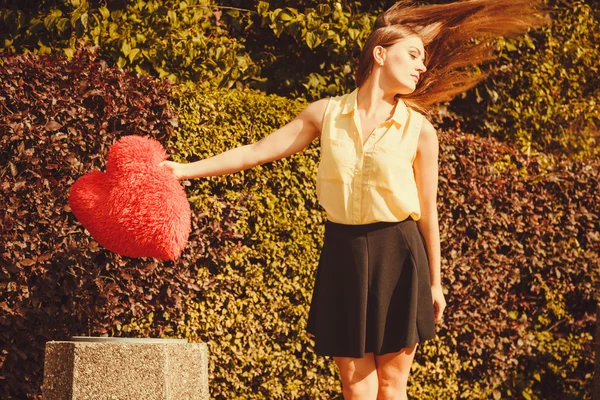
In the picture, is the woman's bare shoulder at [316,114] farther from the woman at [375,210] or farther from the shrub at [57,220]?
the shrub at [57,220]

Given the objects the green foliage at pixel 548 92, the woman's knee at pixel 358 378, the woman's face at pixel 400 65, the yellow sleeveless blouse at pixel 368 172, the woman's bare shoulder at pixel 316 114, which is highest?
the green foliage at pixel 548 92

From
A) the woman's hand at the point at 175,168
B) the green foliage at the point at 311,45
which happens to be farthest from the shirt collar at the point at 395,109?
the green foliage at the point at 311,45

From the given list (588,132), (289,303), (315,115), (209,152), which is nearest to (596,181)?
(588,132)

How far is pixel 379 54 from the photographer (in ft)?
10.8

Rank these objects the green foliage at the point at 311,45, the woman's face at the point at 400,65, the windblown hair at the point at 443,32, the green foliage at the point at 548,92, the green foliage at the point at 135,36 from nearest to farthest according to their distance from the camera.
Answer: the woman's face at the point at 400,65
the windblown hair at the point at 443,32
the green foliage at the point at 135,36
the green foliage at the point at 311,45
the green foliage at the point at 548,92

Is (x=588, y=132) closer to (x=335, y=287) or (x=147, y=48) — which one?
(x=147, y=48)

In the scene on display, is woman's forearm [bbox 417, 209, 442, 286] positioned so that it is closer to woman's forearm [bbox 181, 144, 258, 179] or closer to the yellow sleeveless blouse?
the yellow sleeveless blouse

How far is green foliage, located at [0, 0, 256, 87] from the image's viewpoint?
217 inches

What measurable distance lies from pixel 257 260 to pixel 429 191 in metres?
Answer: 1.93

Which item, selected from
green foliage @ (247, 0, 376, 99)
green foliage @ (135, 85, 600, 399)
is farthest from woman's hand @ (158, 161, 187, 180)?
green foliage @ (247, 0, 376, 99)

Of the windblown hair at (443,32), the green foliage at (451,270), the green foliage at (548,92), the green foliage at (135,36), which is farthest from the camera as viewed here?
the green foliage at (548,92)

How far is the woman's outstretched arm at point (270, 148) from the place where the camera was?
3219 mm

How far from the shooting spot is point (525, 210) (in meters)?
6.17

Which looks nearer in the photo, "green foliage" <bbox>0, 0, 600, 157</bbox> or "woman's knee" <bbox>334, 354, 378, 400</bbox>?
"woman's knee" <bbox>334, 354, 378, 400</bbox>
